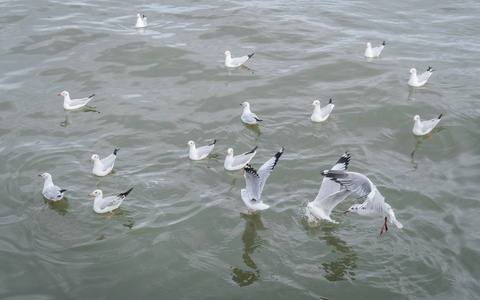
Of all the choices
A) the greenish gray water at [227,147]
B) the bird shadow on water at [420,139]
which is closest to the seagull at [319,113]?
the greenish gray water at [227,147]

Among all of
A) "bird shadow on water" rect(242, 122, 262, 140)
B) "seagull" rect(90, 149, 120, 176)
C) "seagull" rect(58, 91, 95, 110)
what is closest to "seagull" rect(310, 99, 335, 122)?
"bird shadow on water" rect(242, 122, 262, 140)

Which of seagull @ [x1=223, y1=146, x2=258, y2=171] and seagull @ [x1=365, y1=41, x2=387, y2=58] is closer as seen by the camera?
seagull @ [x1=223, y1=146, x2=258, y2=171]

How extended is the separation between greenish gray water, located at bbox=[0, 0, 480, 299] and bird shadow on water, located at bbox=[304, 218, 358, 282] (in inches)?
1.4

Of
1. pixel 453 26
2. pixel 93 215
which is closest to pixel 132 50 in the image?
pixel 93 215

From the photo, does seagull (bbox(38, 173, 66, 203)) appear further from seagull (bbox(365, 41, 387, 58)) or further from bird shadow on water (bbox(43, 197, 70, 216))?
seagull (bbox(365, 41, 387, 58))

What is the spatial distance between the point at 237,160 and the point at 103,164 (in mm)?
3239

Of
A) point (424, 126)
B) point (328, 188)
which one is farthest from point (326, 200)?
point (424, 126)

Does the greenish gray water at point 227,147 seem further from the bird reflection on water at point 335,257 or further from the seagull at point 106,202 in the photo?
the seagull at point 106,202

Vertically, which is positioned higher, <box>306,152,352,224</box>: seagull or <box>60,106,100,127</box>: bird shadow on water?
<box>306,152,352,224</box>: seagull

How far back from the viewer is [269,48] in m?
20.1

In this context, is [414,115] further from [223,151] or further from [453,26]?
[453,26]

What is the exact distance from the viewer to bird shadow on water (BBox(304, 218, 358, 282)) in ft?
30.1

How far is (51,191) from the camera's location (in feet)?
35.9

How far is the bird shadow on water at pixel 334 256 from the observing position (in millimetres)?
9164
